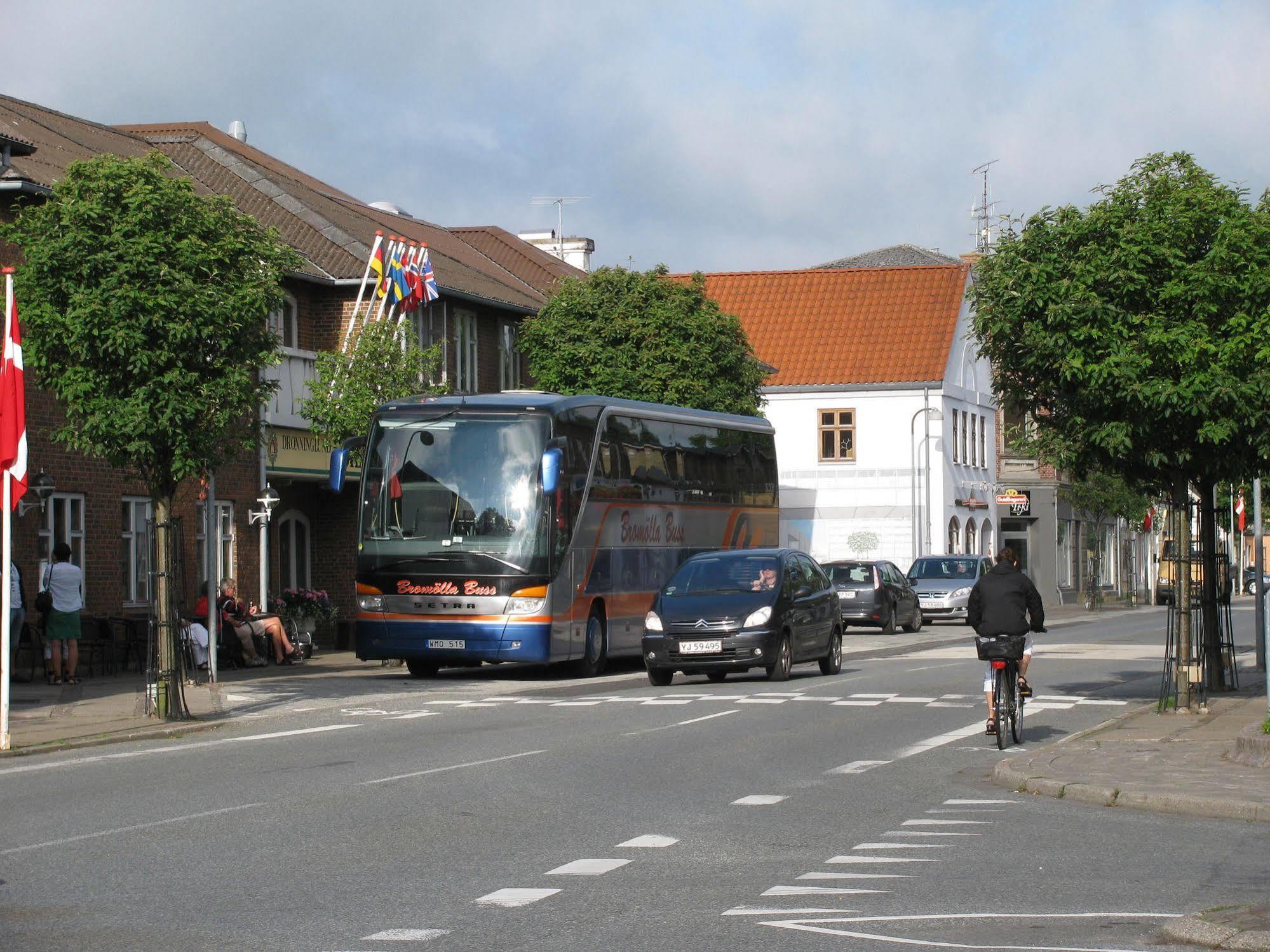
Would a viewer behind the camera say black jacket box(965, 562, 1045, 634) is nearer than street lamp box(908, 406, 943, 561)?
Yes

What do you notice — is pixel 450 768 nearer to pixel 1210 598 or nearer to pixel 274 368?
pixel 1210 598

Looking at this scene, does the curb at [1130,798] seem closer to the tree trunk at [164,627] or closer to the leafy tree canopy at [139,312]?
the tree trunk at [164,627]

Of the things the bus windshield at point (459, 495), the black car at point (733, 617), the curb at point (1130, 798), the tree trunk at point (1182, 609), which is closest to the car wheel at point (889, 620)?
the black car at point (733, 617)

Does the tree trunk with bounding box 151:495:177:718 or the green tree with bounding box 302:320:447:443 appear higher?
the green tree with bounding box 302:320:447:443

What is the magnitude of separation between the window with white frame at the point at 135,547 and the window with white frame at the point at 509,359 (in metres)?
14.7

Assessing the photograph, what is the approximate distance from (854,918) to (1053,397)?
1191cm

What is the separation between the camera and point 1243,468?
18719mm

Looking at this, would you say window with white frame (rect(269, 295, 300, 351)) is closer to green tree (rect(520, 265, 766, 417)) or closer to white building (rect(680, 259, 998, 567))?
green tree (rect(520, 265, 766, 417))

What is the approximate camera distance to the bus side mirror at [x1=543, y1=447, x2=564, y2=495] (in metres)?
25.0

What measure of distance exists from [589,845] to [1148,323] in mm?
9836

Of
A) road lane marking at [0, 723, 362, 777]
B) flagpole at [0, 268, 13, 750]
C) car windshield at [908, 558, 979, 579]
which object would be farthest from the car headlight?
car windshield at [908, 558, 979, 579]

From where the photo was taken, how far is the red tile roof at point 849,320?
2518 inches

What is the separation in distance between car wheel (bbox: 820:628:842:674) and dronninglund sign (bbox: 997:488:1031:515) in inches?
1717

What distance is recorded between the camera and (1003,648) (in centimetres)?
1611
